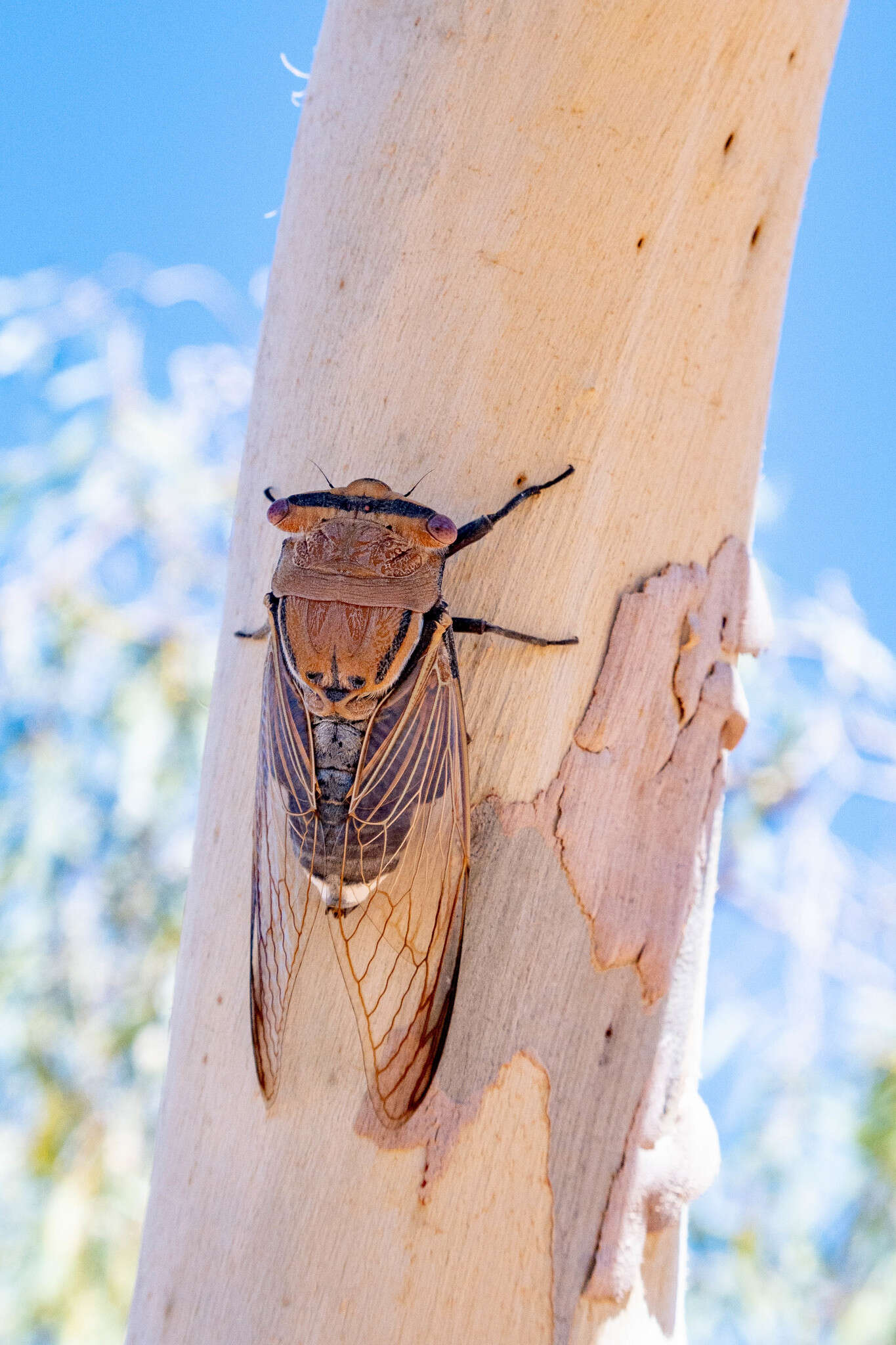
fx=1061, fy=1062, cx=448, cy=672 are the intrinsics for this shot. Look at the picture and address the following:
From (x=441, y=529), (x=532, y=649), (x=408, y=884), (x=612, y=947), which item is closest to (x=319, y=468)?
(x=441, y=529)

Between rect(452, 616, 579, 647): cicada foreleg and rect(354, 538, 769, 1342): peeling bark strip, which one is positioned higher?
rect(452, 616, 579, 647): cicada foreleg

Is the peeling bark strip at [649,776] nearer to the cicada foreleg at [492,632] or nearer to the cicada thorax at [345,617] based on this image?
the cicada foreleg at [492,632]

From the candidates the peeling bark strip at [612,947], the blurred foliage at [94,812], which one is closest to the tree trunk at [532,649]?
the peeling bark strip at [612,947]

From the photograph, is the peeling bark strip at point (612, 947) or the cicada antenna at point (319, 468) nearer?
the peeling bark strip at point (612, 947)

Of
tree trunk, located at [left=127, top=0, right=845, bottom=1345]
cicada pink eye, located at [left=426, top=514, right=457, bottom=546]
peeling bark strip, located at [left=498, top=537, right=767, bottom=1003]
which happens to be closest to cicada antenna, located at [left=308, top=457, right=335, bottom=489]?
tree trunk, located at [left=127, top=0, right=845, bottom=1345]

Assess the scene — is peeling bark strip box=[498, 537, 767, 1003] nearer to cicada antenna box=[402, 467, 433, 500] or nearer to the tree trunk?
the tree trunk

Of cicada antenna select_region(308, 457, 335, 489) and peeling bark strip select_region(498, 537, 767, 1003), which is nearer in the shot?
peeling bark strip select_region(498, 537, 767, 1003)
